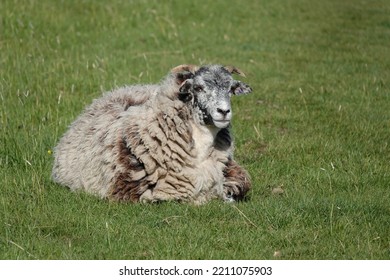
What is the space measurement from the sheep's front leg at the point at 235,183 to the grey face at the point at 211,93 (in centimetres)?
64

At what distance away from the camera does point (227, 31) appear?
18.6 metres

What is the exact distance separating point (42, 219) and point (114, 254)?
1030mm

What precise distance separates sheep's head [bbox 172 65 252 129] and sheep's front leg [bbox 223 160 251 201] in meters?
0.64

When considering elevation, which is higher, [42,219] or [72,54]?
[42,219]

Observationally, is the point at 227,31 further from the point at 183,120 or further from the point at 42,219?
the point at 42,219

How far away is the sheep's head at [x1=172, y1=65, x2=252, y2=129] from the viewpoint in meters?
8.25


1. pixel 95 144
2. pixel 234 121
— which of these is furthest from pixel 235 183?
pixel 234 121

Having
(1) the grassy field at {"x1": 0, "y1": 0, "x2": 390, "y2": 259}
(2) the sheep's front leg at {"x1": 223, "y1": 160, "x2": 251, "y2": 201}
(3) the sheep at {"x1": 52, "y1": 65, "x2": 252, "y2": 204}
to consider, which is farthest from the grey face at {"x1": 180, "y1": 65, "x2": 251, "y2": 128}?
(1) the grassy field at {"x1": 0, "y1": 0, "x2": 390, "y2": 259}

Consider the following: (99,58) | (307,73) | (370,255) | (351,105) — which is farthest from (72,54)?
(370,255)

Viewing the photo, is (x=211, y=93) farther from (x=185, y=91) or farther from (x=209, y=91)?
(x=185, y=91)

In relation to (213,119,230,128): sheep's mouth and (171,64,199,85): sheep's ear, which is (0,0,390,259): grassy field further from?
(171,64,199,85): sheep's ear

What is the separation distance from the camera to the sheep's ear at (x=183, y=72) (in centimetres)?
865

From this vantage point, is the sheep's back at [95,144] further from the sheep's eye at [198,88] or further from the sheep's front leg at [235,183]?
the sheep's front leg at [235,183]

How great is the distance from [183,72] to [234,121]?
3.22 meters
